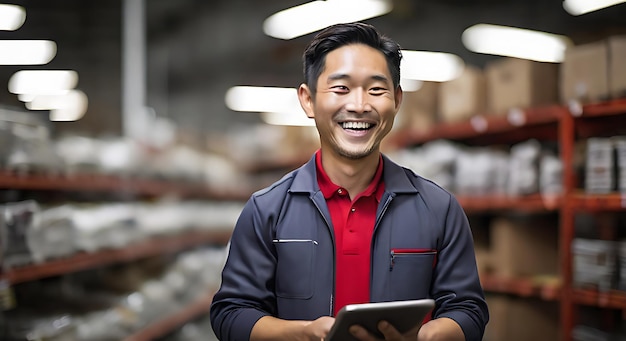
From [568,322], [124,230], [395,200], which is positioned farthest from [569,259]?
[124,230]

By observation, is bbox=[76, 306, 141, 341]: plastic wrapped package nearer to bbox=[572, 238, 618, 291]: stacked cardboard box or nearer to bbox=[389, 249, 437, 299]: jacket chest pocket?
bbox=[572, 238, 618, 291]: stacked cardboard box

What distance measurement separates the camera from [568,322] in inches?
146

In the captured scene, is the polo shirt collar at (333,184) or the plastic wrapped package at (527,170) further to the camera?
the plastic wrapped package at (527,170)

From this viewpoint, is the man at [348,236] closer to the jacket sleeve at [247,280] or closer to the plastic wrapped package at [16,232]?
the jacket sleeve at [247,280]

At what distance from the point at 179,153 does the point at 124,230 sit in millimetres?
2203

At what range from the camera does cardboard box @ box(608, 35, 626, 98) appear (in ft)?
11.1

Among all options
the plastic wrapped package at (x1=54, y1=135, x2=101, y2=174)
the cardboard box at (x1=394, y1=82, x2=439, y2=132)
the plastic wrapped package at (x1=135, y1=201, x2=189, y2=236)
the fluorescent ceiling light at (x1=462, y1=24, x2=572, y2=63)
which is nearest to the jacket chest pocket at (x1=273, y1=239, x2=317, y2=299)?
the plastic wrapped package at (x1=54, y1=135, x2=101, y2=174)

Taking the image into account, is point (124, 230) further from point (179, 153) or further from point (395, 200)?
point (395, 200)

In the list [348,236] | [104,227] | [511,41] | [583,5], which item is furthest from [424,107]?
[348,236]

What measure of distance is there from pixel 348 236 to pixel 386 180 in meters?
0.18

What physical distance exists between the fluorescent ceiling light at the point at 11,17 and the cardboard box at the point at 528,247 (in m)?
2.90

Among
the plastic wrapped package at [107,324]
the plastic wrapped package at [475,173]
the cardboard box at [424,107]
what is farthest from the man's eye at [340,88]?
the cardboard box at [424,107]

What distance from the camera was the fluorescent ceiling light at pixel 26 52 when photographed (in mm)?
3378

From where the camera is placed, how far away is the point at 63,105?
427cm
